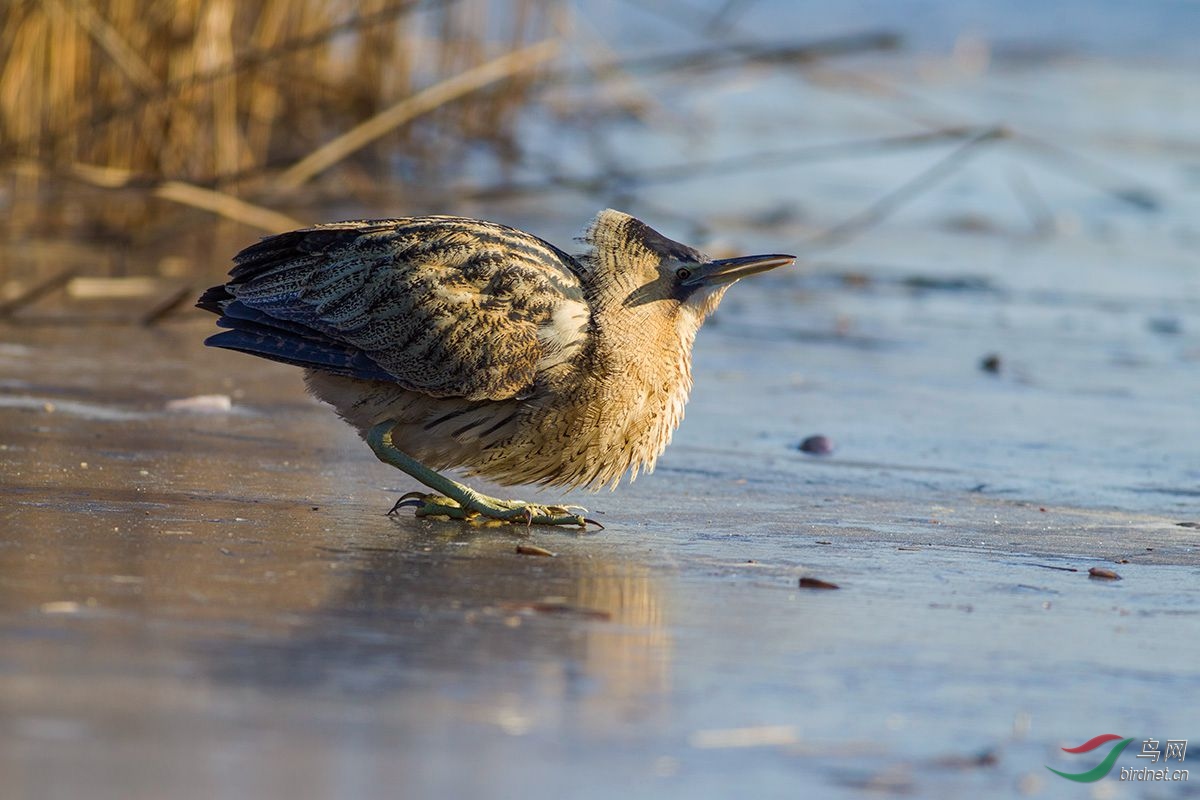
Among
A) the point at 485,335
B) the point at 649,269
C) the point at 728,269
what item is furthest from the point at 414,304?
the point at 728,269

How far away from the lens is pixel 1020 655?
351cm

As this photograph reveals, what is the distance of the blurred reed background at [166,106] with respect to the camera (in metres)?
8.42

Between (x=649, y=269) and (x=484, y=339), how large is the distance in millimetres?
539

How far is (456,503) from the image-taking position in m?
4.80

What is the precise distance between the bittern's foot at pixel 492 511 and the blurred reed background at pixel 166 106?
3046 mm

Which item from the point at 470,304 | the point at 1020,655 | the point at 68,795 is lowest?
the point at 68,795

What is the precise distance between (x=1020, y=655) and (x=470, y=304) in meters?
1.84

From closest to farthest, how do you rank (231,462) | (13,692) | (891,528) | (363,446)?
(13,692)
(891,528)
(231,462)
(363,446)

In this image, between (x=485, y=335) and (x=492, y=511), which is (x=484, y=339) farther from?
(x=492, y=511)

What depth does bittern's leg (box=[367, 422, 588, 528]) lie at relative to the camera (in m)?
4.71

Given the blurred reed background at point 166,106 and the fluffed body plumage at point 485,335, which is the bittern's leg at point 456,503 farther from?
the blurred reed background at point 166,106

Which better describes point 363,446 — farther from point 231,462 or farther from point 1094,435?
point 1094,435

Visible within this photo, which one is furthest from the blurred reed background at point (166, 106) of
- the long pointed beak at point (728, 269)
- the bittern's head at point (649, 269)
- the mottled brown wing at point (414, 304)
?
the long pointed beak at point (728, 269)

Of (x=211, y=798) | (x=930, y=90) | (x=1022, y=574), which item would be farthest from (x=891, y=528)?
(x=930, y=90)
